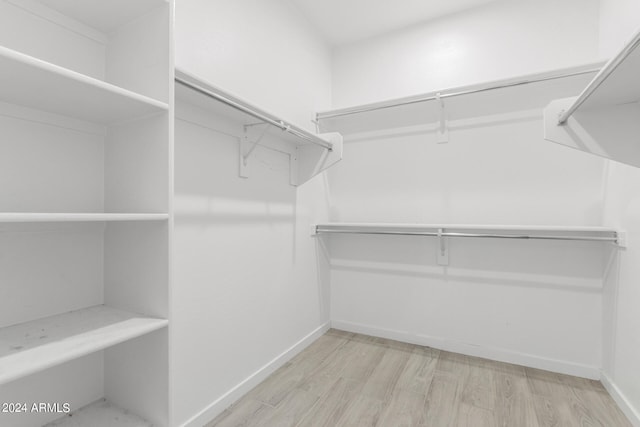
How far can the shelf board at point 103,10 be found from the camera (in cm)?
89

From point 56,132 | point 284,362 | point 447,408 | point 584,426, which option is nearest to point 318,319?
point 284,362

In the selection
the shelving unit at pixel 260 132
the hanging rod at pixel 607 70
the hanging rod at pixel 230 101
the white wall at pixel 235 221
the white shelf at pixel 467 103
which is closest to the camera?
the hanging rod at pixel 607 70

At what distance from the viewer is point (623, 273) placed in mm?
1585

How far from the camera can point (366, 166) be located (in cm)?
248

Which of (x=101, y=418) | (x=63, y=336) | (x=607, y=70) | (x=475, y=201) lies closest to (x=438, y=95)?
(x=475, y=201)

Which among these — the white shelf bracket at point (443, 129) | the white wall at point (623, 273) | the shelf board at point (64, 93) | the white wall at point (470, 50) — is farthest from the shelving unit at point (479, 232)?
the shelf board at point (64, 93)

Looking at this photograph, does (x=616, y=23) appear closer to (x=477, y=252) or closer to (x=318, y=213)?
(x=477, y=252)

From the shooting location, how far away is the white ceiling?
82.4 inches

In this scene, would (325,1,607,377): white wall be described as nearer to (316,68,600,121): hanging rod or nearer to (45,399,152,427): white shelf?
(316,68,600,121): hanging rod

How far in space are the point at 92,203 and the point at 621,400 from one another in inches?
101

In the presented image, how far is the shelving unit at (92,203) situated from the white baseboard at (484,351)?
182cm

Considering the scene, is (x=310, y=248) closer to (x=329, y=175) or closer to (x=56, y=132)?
(x=329, y=175)

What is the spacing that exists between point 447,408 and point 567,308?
1042mm

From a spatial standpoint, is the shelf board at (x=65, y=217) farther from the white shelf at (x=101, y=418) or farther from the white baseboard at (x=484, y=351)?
the white baseboard at (x=484, y=351)
